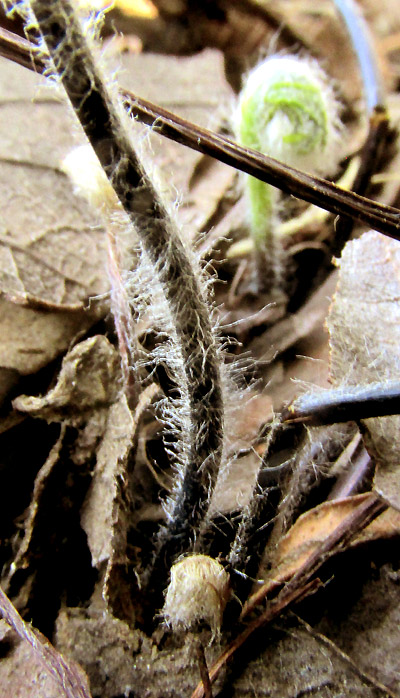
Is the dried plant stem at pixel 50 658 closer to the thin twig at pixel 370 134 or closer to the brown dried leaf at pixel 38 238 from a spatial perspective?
the brown dried leaf at pixel 38 238

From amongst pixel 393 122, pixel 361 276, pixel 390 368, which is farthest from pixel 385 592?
pixel 393 122

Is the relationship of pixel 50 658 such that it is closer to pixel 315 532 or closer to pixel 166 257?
pixel 315 532

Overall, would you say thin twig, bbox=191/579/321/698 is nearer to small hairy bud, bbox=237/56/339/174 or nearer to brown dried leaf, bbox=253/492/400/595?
brown dried leaf, bbox=253/492/400/595

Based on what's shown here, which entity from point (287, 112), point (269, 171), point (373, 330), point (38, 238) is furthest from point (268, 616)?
point (287, 112)

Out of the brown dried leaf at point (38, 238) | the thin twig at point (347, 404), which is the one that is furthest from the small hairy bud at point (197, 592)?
the brown dried leaf at point (38, 238)

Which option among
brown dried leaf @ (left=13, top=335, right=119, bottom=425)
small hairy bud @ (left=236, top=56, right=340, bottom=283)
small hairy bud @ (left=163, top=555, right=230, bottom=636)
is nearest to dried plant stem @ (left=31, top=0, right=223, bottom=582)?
small hairy bud @ (left=163, top=555, right=230, bottom=636)

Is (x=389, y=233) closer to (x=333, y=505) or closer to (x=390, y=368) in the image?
(x=390, y=368)
